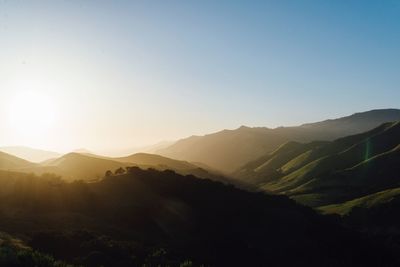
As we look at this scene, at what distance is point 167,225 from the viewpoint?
59.0 meters

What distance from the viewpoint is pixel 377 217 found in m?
118

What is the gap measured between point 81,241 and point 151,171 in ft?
124

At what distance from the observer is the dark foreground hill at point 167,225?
43.0m

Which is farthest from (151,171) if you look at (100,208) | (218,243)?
(218,243)

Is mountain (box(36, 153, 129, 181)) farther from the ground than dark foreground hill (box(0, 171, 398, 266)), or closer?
farther from the ground

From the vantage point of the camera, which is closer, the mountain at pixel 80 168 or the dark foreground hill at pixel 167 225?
the dark foreground hill at pixel 167 225

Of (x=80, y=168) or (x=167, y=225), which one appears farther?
(x=80, y=168)

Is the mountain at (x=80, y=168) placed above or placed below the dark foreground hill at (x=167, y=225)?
above

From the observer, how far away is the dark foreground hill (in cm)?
4300

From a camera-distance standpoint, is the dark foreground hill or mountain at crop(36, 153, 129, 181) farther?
mountain at crop(36, 153, 129, 181)

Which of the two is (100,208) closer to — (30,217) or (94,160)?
(30,217)

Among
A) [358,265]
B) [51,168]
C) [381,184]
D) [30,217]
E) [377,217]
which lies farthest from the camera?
[51,168]

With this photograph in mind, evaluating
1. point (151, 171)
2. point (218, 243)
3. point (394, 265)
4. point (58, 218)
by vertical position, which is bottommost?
point (394, 265)

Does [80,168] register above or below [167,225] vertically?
above
